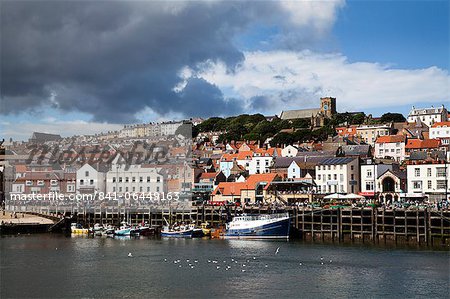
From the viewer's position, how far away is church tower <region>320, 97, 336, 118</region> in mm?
153425

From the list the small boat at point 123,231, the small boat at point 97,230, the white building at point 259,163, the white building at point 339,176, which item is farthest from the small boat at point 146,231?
the white building at point 259,163

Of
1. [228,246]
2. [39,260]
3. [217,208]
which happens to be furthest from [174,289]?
[217,208]

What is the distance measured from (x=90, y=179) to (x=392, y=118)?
6816 centimetres

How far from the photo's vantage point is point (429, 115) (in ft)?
423

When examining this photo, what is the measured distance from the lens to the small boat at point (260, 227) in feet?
167

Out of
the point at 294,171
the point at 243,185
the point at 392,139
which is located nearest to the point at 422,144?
the point at 392,139

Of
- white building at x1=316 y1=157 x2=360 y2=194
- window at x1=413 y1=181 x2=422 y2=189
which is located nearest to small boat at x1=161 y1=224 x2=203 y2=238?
white building at x1=316 y1=157 x2=360 y2=194

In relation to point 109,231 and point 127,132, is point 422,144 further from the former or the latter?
point 127,132

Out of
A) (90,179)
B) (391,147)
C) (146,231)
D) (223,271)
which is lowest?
(223,271)

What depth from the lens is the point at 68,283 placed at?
104ft

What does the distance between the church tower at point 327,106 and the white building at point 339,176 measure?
8194 cm

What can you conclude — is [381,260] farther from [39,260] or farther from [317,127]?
[317,127]

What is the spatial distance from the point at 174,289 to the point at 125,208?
1532 inches

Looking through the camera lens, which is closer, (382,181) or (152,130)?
(382,181)
